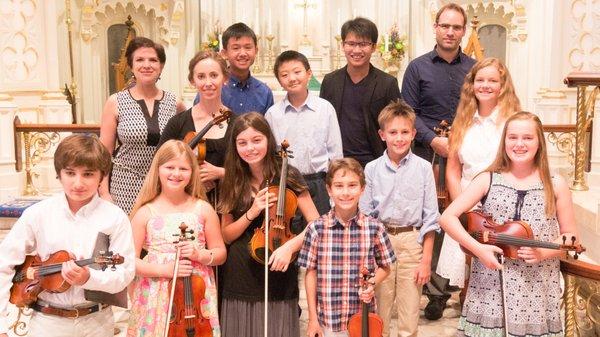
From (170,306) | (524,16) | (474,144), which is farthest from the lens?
(524,16)

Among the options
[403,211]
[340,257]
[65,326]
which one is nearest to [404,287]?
[403,211]

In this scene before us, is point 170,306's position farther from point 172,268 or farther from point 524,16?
point 524,16

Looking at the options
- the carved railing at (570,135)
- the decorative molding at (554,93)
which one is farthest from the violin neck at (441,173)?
the decorative molding at (554,93)

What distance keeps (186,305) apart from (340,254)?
64cm

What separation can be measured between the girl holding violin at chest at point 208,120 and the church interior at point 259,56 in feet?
10.3

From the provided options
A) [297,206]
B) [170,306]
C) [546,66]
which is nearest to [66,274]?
[170,306]

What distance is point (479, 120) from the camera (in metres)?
3.13

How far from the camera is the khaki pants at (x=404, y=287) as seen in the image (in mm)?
2980

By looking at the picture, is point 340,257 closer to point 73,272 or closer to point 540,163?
point 540,163

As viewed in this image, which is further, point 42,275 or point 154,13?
point 154,13

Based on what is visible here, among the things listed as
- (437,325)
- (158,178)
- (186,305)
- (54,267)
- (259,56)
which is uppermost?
(259,56)

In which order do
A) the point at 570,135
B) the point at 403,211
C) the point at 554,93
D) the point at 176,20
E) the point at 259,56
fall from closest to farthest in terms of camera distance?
the point at 403,211
the point at 570,135
the point at 554,93
the point at 176,20
the point at 259,56

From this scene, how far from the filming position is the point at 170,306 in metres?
2.35

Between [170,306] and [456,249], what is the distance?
1555 mm
